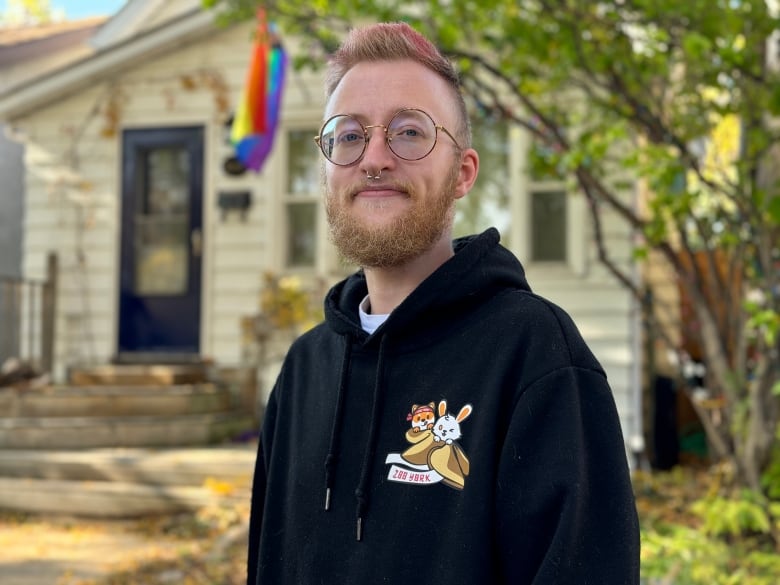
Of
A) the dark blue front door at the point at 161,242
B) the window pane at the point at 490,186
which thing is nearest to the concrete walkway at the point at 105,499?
the dark blue front door at the point at 161,242

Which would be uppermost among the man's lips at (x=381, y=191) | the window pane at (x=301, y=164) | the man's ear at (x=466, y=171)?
the window pane at (x=301, y=164)

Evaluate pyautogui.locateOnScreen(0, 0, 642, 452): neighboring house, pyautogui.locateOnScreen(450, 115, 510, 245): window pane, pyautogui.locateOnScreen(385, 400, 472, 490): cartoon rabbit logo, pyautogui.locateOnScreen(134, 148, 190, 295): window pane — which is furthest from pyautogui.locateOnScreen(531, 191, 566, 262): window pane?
pyautogui.locateOnScreen(385, 400, 472, 490): cartoon rabbit logo

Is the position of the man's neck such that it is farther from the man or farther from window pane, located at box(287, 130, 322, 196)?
window pane, located at box(287, 130, 322, 196)

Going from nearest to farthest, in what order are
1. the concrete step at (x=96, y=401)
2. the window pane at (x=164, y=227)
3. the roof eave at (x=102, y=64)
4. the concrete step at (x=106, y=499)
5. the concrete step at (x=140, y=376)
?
1. the concrete step at (x=106, y=499)
2. the concrete step at (x=96, y=401)
3. the concrete step at (x=140, y=376)
4. the roof eave at (x=102, y=64)
5. the window pane at (x=164, y=227)

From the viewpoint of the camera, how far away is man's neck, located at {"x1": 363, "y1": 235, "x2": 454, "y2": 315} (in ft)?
4.77

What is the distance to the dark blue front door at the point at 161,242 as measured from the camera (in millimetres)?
8094

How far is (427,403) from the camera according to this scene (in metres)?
1.31

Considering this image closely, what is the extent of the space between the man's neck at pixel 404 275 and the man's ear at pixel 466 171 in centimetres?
9

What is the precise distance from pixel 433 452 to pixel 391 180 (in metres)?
0.45

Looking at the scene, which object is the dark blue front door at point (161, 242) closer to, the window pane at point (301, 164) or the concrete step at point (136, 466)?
the window pane at point (301, 164)

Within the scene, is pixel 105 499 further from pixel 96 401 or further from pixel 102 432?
pixel 96 401

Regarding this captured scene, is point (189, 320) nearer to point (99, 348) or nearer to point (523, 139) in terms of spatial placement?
point (99, 348)

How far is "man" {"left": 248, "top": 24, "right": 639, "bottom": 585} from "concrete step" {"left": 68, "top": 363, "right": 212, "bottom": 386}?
6.00 metres

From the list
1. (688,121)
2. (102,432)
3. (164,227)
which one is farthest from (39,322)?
(688,121)
